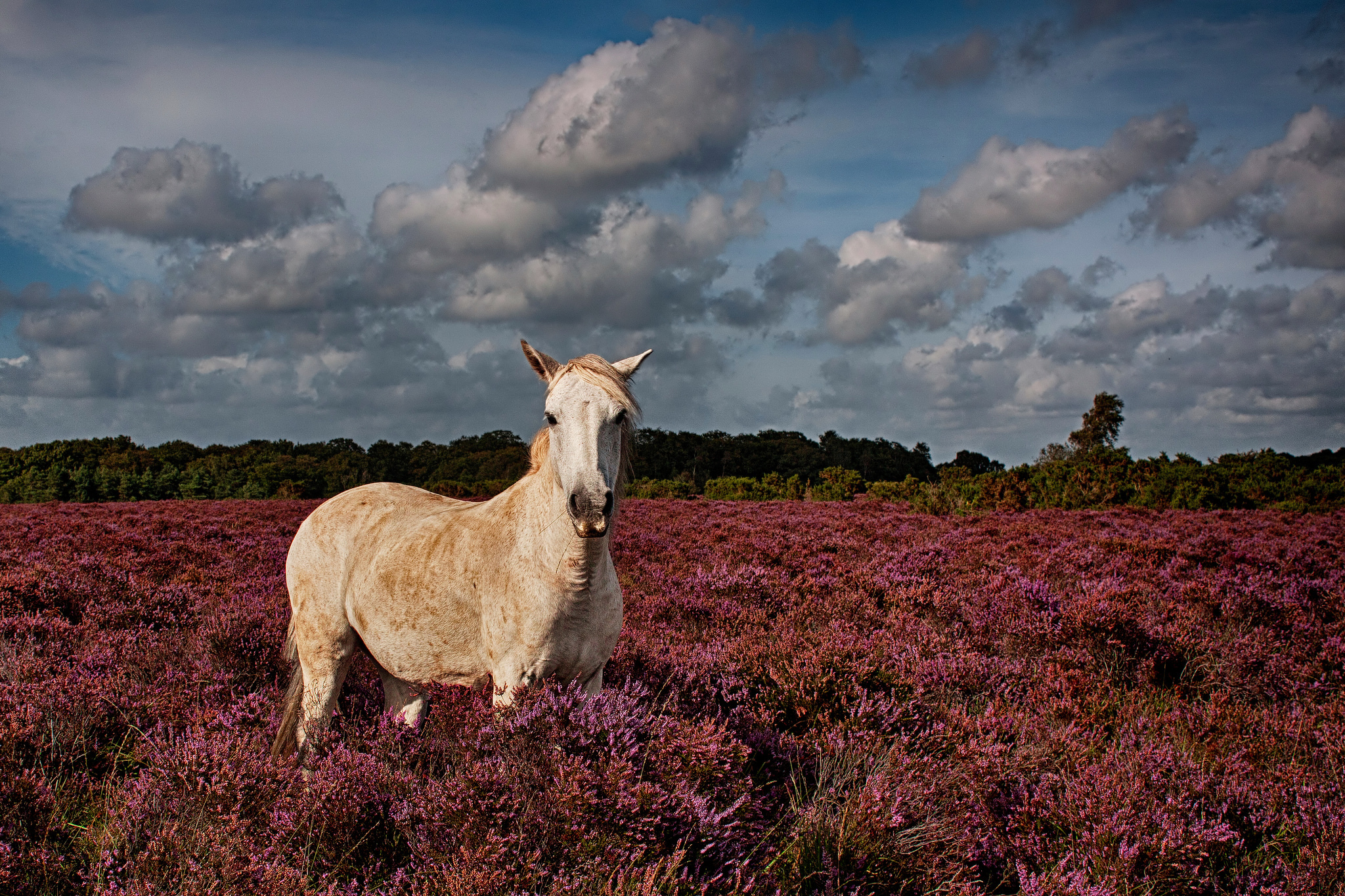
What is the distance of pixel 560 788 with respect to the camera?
240 centimetres

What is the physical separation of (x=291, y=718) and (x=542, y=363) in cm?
249

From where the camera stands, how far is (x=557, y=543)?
121 inches

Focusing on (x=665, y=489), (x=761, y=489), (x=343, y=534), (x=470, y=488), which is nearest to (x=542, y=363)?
(x=343, y=534)

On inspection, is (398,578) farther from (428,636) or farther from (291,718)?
(291,718)

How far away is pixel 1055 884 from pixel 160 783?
11.1ft

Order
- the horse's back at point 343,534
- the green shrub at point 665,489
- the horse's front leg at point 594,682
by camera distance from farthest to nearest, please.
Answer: the green shrub at point 665,489 → the horse's back at point 343,534 → the horse's front leg at point 594,682

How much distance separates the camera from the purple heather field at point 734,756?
2385 mm

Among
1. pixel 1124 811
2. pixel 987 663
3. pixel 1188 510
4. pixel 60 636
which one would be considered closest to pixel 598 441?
pixel 1124 811

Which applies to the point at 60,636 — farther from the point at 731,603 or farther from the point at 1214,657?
the point at 1214,657

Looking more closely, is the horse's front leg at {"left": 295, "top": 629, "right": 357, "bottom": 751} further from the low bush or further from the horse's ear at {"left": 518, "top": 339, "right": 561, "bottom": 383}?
Result: the low bush

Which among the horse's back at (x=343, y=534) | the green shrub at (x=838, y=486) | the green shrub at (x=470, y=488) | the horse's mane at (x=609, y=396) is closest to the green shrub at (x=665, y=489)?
A: the green shrub at (x=470, y=488)

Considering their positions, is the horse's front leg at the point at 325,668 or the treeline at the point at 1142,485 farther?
the treeline at the point at 1142,485

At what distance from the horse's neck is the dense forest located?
525 millimetres

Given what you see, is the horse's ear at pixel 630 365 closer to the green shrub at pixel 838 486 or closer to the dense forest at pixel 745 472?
the dense forest at pixel 745 472
